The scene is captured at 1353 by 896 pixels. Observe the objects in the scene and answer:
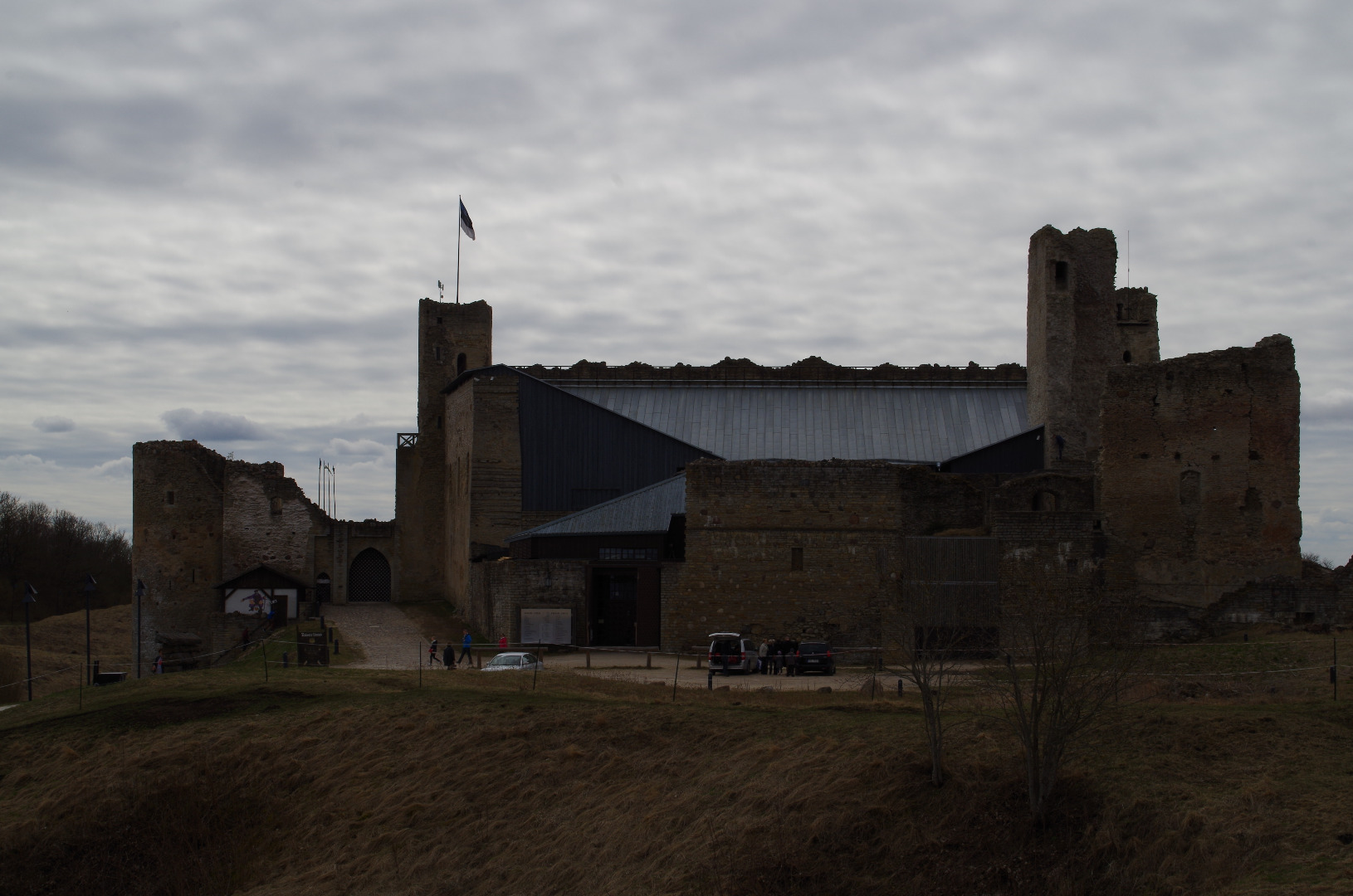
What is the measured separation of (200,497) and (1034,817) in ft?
136

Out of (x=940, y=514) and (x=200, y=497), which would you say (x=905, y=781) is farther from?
(x=200, y=497)

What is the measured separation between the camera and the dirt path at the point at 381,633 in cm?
3369

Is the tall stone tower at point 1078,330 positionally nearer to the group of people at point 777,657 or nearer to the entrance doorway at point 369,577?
the group of people at point 777,657

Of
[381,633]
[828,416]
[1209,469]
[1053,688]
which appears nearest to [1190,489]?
[1209,469]

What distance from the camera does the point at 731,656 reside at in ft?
100.0

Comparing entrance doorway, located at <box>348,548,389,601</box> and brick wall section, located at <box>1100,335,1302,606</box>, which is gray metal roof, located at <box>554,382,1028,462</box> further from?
brick wall section, located at <box>1100,335,1302,606</box>

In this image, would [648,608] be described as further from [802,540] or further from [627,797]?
[627,797]

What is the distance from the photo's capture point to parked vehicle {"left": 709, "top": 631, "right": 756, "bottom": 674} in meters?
30.2

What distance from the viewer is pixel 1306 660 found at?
82.4ft

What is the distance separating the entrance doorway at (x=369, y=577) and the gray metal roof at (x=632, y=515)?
16467 mm

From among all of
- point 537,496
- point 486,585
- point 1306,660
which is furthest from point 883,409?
point 1306,660

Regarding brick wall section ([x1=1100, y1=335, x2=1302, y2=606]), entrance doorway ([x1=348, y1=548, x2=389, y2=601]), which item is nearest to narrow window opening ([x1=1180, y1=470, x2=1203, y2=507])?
brick wall section ([x1=1100, y1=335, x2=1302, y2=606])

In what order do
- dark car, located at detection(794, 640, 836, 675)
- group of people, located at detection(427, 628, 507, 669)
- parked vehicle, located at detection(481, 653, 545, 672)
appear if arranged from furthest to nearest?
group of people, located at detection(427, 628, 507, 669) → dark car, located at detection(794, 640, 836, 675) → parked vehicle, located at detection(481, 653, 545, 672)

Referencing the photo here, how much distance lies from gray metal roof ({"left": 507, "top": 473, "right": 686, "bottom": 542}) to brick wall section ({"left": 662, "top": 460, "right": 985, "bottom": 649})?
8.81ft
